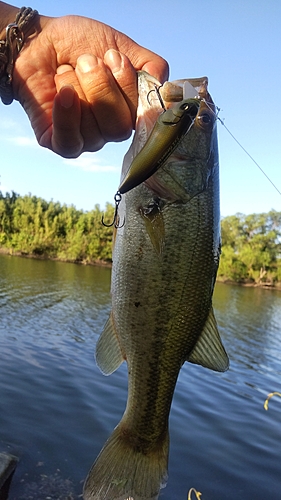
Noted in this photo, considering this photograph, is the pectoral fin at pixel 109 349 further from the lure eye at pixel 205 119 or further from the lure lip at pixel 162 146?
the lure eye at pixel 205 119

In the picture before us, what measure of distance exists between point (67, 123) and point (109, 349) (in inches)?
49.4

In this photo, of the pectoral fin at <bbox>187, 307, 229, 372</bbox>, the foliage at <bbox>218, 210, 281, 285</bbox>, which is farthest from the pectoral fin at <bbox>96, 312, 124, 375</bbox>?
the foliage at <bbox>218, 210, 281, 285</bbox>

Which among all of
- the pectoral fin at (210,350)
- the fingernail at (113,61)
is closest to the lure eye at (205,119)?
the fingernail at (113,61)

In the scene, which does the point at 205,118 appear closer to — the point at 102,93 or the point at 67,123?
the point at 102,93

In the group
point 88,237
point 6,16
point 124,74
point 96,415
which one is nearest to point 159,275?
point 124,74

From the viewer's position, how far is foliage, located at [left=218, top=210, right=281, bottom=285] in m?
81.9

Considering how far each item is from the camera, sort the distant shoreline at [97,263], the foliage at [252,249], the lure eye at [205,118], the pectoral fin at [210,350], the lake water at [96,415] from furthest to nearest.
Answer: the foliage at [252,249] < the distant shoreline at [97,263] < the lake water at [96,415] < the pectoral fin at [210,350] < the lure eye at [205,118]

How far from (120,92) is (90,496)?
2.10m

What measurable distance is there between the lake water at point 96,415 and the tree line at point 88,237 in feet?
169

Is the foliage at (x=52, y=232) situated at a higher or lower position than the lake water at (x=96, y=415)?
higher

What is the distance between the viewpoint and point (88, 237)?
257 feet

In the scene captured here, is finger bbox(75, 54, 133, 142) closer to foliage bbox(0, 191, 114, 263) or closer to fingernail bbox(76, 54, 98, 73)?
fingernail bbox(76, 54, 98, 73)

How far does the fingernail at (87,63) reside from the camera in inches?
83.7

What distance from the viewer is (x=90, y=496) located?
7.30 feet
